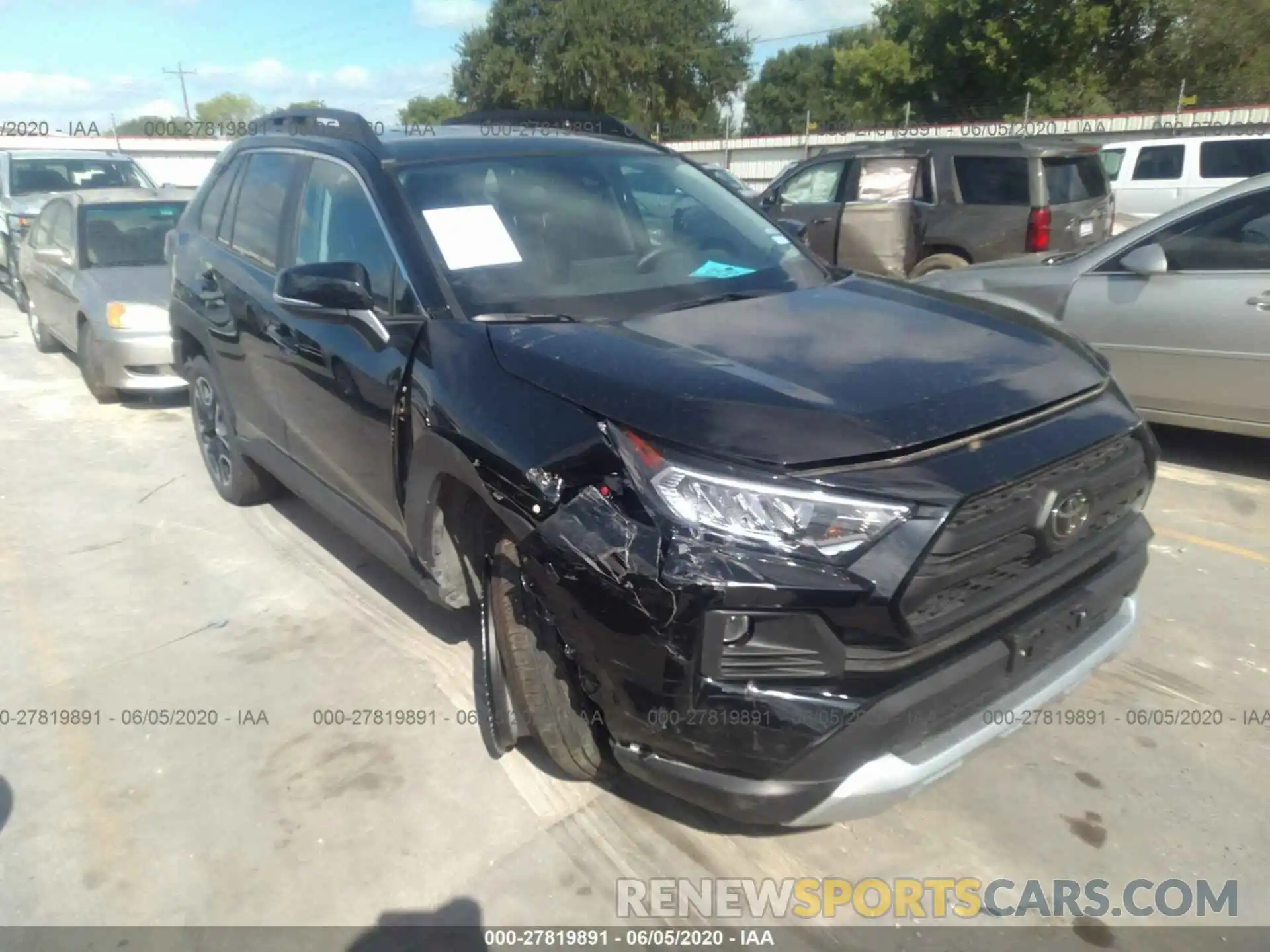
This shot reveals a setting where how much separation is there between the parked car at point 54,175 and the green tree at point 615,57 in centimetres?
3068

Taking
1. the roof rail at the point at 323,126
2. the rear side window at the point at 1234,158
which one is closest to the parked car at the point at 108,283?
the roof rail at the point at 323,126

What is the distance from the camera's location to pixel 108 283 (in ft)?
24.4

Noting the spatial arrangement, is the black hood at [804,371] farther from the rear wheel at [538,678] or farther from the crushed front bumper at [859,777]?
the crushed front bumper at [859,777]

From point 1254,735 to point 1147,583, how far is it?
1.08 metres

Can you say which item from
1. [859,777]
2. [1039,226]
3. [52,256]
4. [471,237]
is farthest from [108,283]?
[1039,226]

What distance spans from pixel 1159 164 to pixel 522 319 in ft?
47.9

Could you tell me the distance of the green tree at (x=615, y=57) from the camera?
4100cm

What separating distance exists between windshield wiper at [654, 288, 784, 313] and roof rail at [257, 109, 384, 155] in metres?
1.25

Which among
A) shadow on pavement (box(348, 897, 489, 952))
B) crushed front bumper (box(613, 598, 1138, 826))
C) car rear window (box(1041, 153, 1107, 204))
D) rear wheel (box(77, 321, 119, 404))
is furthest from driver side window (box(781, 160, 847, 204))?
shadow on pavement (box(348, 897, 489, 952))

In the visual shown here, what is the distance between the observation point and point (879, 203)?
9.36 m

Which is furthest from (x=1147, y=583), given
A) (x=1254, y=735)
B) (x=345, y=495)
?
(x=345, y=495)

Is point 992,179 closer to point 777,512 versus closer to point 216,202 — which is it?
point 216,202

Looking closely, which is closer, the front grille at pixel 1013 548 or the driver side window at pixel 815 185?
the front grille at pixel 1013 548

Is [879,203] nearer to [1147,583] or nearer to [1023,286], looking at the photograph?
[1023,286]
